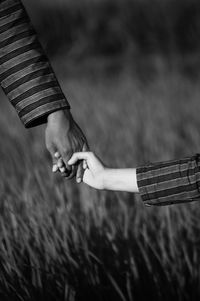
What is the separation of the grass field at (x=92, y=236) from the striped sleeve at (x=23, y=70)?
325 millimetres

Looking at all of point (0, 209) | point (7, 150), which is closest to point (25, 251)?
point (0, 209)

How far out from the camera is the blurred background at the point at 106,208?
5.51 feet

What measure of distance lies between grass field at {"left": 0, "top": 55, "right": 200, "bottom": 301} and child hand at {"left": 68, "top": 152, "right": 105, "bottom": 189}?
241 mm

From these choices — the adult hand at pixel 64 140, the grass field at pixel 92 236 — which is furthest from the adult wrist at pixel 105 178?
the grass field at pixel 92 236

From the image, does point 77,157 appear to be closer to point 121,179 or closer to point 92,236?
point 121,179

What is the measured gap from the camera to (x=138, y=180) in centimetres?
132

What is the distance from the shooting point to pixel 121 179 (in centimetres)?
134

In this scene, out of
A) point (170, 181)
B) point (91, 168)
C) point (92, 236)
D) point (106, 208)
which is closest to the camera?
point (170, 181)

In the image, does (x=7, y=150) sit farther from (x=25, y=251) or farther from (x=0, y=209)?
(x=25, y=251)

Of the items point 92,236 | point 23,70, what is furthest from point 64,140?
point 92,236

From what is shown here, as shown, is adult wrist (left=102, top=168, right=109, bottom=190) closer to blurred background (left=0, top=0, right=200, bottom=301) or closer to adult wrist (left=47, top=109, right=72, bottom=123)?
adult wrist (left=47, top=109, right=72, bottom=123)

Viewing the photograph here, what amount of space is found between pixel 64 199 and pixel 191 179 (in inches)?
32.5

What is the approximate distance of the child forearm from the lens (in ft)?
4.36

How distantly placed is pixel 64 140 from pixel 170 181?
26cm
